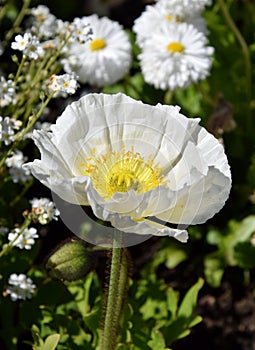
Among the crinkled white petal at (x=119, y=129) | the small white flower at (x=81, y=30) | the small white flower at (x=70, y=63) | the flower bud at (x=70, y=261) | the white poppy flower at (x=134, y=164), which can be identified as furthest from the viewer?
the small white flower at (x=70, y=63)

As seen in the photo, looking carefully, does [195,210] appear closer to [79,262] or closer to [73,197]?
[73,197]

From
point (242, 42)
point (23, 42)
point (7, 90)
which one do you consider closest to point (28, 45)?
point (23, 42)

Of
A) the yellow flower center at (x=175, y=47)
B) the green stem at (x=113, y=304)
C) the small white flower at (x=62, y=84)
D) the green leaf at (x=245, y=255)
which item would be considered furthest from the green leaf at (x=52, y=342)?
the yellow flower center at (x=175, y=47)

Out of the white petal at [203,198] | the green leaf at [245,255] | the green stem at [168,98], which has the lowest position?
the green leaf at [245,255]

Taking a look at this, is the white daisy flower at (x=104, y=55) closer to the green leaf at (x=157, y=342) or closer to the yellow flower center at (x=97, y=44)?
the yellow flower center at (x=97, y=44)

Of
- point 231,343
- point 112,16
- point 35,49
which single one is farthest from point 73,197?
point 112,16

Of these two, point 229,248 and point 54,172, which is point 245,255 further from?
point 54,172
